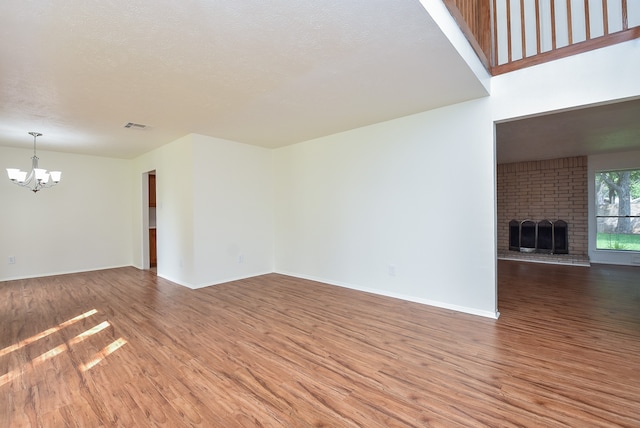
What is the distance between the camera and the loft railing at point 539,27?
244 centimetres

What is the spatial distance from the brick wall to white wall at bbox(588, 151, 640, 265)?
0.32 feet

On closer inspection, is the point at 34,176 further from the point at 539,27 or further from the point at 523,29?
the point at 539,27

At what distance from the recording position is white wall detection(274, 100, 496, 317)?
3127 millimetres

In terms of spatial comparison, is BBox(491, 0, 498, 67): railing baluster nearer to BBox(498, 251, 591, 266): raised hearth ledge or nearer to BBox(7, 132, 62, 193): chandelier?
BBox(498, 251, 591, 266): raised hearth ledge

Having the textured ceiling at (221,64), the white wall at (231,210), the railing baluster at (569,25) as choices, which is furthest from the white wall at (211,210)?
the railing baluster at (569,25)

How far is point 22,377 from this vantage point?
81.5 inches

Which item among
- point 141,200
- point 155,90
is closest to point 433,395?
point 155,90

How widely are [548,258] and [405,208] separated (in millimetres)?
4695

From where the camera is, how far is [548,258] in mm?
6246

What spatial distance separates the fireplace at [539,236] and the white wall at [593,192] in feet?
1.43

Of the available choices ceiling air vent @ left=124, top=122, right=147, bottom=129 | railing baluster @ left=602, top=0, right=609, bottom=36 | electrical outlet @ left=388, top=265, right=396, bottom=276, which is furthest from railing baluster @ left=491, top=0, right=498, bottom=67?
ceiling air vent @ left=124, top=122, right=147, bottom=129

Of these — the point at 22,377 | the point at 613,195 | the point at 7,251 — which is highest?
the point at 613,195

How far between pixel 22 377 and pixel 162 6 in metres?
2.67

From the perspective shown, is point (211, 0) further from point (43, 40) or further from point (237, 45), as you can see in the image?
point (43, 40)
